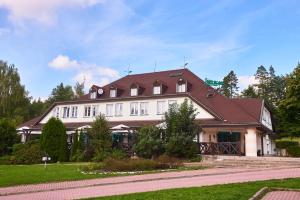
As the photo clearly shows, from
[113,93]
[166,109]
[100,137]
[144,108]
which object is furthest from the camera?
[113,93]

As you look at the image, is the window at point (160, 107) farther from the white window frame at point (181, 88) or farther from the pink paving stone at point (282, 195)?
the pink paving stone at point (282, 195)

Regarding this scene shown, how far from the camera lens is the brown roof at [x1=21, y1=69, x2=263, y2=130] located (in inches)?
1420

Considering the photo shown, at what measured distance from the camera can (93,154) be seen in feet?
106

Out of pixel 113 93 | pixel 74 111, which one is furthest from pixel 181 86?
pixel 74 111

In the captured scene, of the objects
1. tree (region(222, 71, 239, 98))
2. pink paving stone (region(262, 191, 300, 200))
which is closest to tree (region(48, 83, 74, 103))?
tree (region(222, 71, 239, 98))

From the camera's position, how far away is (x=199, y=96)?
133 feet

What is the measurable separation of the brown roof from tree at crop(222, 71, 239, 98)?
3613 cm

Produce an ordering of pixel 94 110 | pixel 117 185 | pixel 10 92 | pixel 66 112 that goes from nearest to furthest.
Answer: pixel 117 185 → pixel 94 110 → pixel 66 112 → pixel 10 92

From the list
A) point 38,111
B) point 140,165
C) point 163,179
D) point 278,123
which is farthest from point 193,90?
point 38,111

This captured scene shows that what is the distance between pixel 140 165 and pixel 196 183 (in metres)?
7.07

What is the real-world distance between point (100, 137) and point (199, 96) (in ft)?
41.5

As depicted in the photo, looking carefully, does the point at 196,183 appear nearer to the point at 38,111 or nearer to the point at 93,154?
the point at 93,154

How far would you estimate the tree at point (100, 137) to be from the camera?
104 ft

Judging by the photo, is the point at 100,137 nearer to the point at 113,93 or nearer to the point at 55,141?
the point at 55,141
